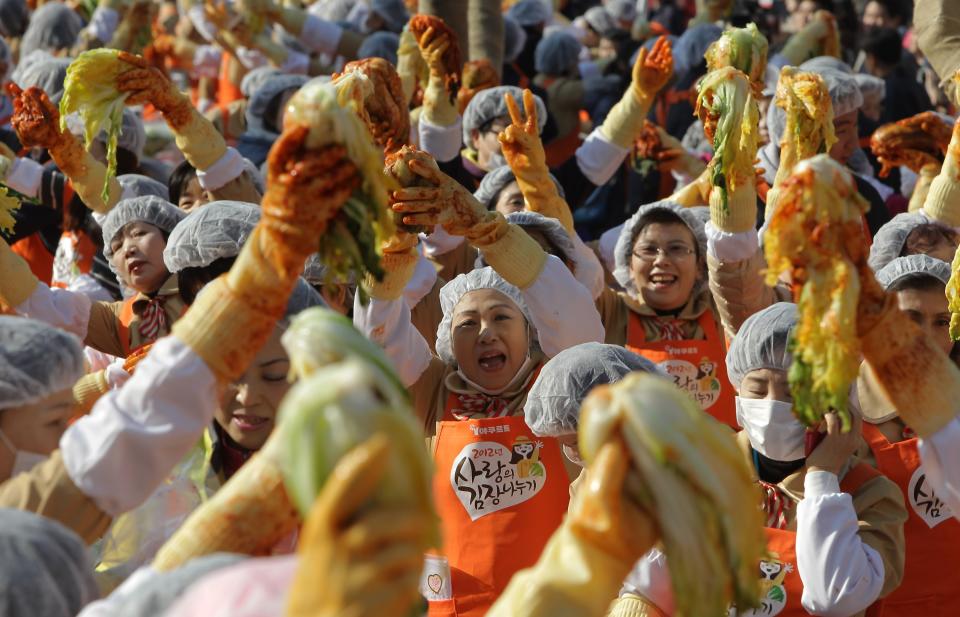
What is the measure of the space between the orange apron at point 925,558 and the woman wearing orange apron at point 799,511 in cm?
11

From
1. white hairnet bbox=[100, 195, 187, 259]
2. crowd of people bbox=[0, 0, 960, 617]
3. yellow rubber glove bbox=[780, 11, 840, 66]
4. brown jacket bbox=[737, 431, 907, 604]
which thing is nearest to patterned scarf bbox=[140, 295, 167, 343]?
crowd of people bbox=[0, 0, 960, 617]

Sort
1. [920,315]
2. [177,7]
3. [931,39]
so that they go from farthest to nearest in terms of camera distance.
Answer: [177,7] < [931,39] < [920,315]

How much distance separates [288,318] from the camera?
3.69 meters

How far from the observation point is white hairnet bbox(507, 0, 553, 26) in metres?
11.5

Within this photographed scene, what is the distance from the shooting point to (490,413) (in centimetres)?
462

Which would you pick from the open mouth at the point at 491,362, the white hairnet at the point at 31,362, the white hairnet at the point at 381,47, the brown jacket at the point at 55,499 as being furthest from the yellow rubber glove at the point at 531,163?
the white hairnet at the point at 381,47

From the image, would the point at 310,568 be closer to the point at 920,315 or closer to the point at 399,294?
the point at 399,294

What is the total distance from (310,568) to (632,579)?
2132mm

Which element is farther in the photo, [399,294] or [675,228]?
[675,228]

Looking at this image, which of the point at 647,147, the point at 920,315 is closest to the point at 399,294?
the point at 920,315

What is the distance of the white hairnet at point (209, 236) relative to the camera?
4.34m

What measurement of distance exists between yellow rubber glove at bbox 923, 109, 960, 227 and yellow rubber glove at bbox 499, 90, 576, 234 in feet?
4.13

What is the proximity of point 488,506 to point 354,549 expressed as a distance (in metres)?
2.71

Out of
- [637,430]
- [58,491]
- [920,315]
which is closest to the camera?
[637,430]
